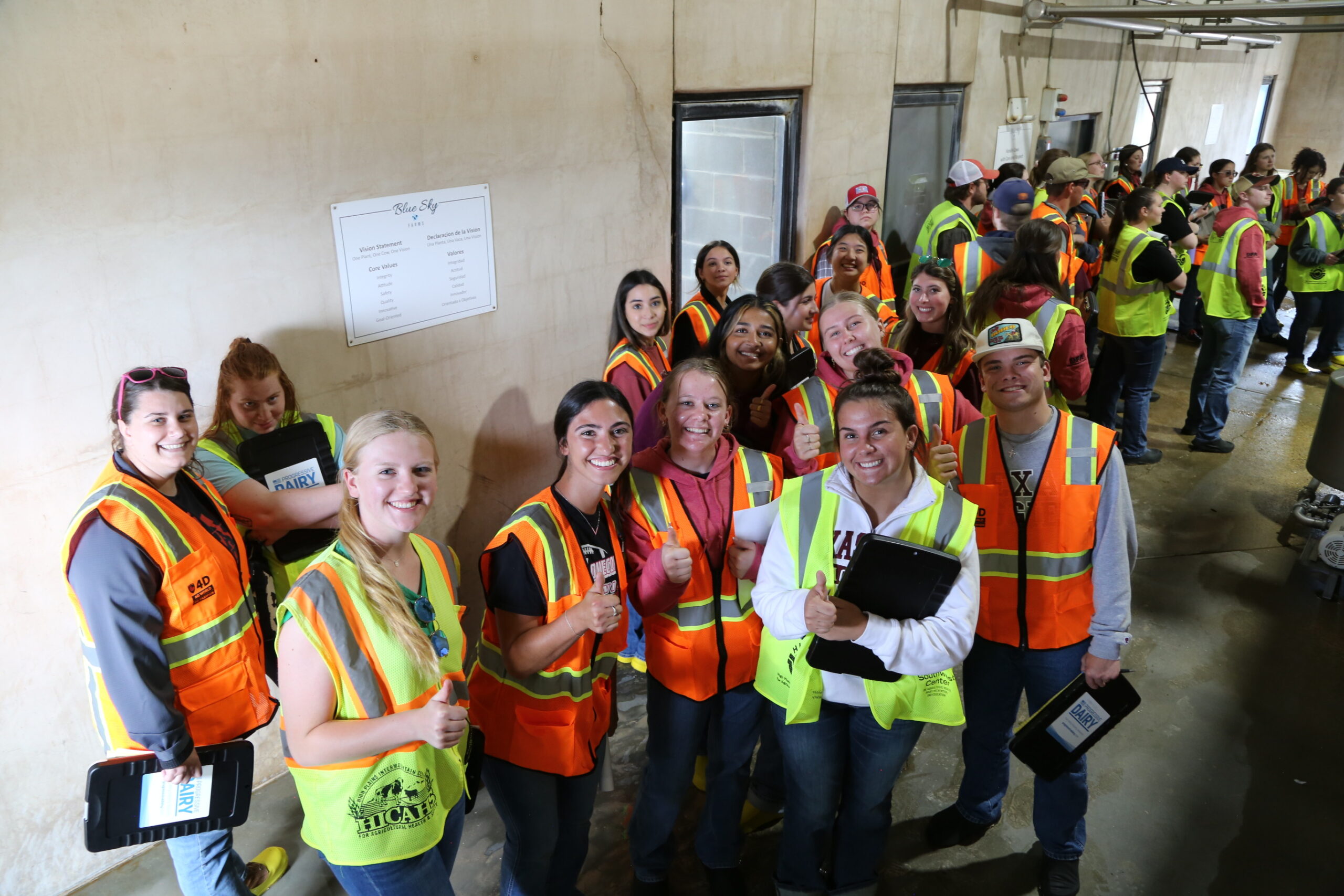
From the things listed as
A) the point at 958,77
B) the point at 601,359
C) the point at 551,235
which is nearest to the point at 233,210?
the point at 551,235

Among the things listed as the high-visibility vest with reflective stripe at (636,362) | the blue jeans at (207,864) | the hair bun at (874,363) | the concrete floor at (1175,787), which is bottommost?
the concrete floor at (1175,787)

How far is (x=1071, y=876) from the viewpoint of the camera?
2.95 metres

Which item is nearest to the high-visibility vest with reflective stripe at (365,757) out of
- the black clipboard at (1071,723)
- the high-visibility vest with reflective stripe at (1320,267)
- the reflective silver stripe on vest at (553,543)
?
the reflective silver stripe on vest at (553,543)

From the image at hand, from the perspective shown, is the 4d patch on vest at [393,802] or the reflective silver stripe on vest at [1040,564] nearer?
the 4d patch on vest at [393,802]

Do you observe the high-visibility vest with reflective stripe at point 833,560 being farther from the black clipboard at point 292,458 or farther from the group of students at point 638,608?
the black clipboard at point 292,458

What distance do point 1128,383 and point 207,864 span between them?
6.13 metres

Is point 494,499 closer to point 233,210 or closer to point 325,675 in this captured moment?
point 233,210

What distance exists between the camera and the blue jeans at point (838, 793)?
2455 mm

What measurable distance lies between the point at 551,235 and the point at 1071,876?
320cm

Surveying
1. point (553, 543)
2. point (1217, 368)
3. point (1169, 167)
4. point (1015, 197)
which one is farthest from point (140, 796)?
point (1169, 167)

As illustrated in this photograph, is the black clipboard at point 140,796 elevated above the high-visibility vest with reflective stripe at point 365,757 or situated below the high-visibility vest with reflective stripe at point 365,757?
below

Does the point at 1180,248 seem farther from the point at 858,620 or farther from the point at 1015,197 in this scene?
the point at 858,620

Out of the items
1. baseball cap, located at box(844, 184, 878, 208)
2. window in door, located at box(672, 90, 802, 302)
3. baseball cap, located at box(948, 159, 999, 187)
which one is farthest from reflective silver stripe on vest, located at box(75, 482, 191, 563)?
baseball cap, located at box(948, 159, 999, 187)

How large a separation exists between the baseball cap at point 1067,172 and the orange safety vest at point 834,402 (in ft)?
15.4
